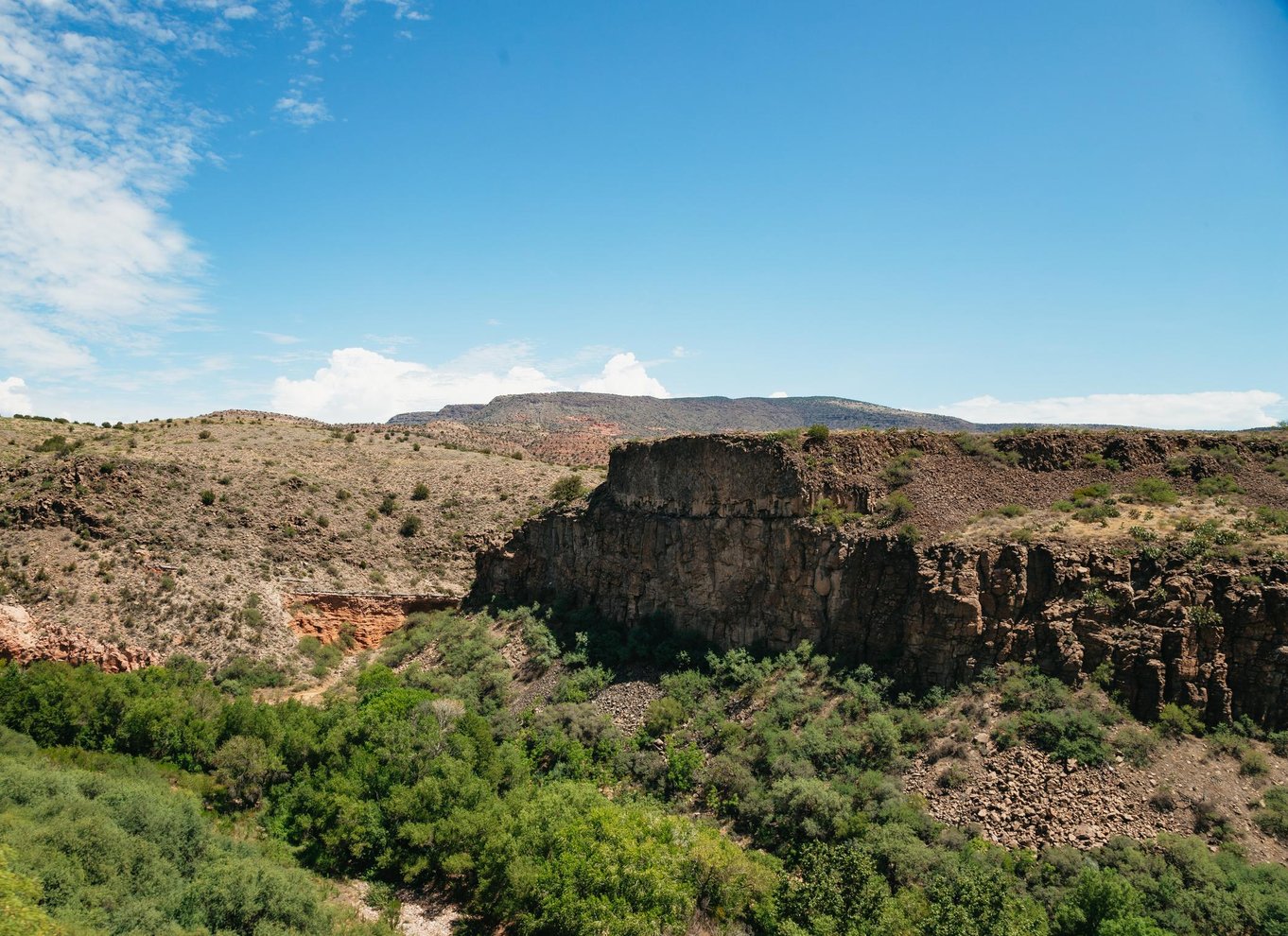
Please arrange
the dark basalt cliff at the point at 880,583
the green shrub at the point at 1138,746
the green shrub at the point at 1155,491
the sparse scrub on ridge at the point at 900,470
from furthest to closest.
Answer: the sparse scrub on ridge at the point at 900,470 < the green shrub at the point at 1155,491 < the dark basalt cliff at the point at 880,583 < the green shrub at the point at 1138,746

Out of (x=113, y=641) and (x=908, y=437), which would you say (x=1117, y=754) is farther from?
(x=113, y=641)

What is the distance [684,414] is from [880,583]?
80810 mm

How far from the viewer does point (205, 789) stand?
995 inches

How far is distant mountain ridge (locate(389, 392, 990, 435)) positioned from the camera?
9262 centimetres

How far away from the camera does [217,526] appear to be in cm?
3991

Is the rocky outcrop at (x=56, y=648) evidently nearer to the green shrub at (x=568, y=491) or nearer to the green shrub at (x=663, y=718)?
the green shrub at (x=568, y=491)

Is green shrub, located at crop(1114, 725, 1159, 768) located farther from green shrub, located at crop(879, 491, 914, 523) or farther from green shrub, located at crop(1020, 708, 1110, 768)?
green shrub, located at crop(879, 491, 914, 523)

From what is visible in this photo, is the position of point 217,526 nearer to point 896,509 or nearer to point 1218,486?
point 896,509

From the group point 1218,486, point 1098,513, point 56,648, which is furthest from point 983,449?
point 56,648

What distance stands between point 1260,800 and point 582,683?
21.5 metres

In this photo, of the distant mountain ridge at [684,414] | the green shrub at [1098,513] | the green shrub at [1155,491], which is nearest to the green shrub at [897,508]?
the green shrub at [1098,513]

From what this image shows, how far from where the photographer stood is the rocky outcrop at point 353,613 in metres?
37.9

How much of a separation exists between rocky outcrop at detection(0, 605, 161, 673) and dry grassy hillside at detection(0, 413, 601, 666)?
0.12 m

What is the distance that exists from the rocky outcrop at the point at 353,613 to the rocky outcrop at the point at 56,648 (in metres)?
6.91
